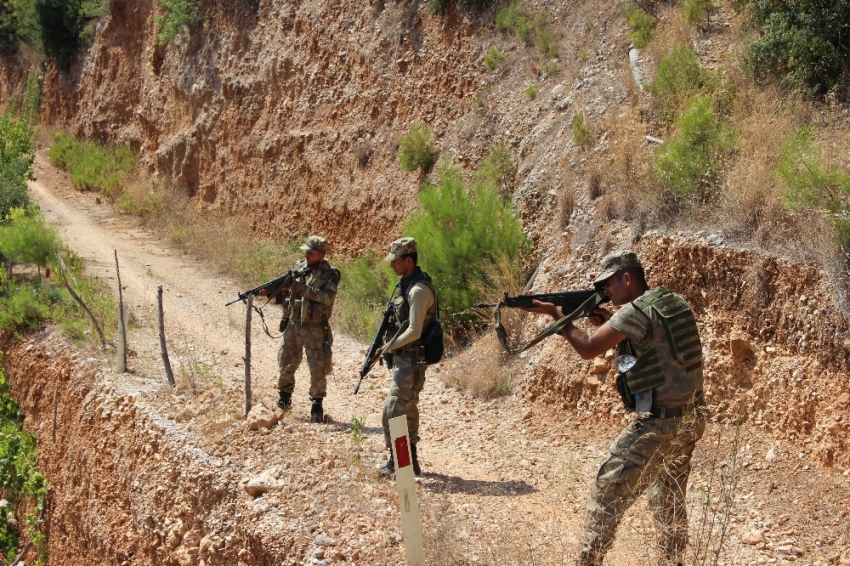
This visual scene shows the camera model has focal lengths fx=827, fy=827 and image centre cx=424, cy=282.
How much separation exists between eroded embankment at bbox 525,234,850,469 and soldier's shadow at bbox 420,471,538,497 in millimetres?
1323

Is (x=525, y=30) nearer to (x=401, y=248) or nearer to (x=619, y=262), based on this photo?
(x=401, y=248)

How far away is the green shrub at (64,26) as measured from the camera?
85.8ft

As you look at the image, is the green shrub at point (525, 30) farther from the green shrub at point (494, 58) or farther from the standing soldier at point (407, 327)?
the standing soldier at point (407, 327)

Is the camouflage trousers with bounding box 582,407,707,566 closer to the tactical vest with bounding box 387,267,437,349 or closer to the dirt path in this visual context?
the dirt path

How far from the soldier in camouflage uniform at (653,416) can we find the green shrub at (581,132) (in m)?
5.36

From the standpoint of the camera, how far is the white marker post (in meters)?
4.66

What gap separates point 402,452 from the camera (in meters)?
4.74

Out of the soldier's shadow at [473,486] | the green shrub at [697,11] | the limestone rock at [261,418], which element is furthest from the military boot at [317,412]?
the green shrub at [697,11]

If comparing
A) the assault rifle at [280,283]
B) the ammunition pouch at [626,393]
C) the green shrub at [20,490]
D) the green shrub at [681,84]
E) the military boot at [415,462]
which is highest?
the green shrub at [681,84]

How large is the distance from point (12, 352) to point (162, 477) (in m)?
5.75

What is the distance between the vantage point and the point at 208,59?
20109mm

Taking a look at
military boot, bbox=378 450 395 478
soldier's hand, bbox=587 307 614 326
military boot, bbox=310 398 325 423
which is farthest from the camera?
military boot, bbox=310 398 325 423

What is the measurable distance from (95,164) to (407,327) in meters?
19.8

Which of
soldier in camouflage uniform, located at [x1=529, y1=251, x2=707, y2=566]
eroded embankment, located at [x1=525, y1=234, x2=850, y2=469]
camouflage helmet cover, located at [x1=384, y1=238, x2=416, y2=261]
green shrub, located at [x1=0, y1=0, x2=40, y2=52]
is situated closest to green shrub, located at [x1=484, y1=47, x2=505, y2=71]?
eroded embankment, located at [x1=525, y1=234, x2=850, y2=469]
